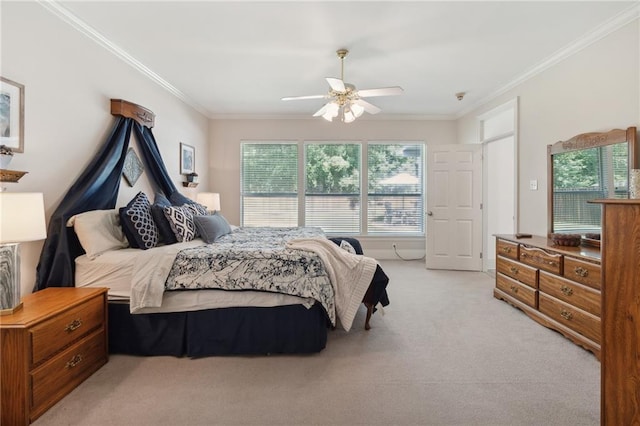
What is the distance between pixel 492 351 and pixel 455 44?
2.73 m

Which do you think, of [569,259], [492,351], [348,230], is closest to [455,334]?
[492,351]

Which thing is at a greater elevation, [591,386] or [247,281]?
[247,281]

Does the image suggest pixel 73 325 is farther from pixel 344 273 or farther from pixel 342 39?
pixel 342 39

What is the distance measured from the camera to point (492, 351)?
2371 millimetres

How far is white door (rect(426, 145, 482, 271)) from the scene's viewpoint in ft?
16.1

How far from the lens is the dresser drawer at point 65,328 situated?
64.0 inches

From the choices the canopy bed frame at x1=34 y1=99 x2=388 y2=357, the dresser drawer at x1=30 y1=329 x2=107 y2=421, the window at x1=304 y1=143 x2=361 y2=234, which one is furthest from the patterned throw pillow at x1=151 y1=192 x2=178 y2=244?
the window at x1=304 y1=143 x2=361 y2=234

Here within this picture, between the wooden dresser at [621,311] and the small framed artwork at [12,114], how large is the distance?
3257mm

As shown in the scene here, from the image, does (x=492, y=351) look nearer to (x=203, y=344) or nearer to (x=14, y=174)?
(x=203, y=344)

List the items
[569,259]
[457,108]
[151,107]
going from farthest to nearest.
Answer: [457,108]
[151,107]
[569,259]

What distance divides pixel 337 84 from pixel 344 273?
5.55 ft

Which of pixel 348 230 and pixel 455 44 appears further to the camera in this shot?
pixel 348 230

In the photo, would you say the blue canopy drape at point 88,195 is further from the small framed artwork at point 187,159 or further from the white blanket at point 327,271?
the small framed artwork at point 187,159

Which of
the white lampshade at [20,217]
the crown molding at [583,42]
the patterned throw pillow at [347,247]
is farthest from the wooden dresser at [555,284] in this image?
the white lampshade at [20,217]
